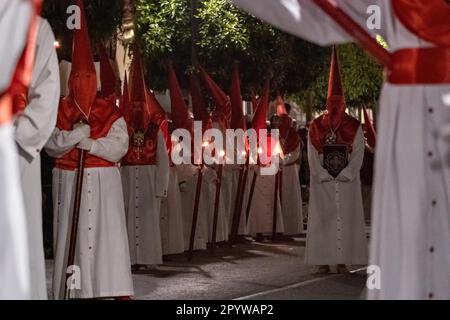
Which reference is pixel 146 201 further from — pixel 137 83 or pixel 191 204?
pixel 191 204

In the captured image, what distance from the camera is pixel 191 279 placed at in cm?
1112

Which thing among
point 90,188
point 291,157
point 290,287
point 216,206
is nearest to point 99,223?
point 90,188

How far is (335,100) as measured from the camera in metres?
11.6

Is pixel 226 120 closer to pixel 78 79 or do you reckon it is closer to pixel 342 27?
pixel 78 79

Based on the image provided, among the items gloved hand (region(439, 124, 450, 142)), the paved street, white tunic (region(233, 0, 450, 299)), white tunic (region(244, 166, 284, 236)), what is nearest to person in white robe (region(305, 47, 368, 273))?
the paved street

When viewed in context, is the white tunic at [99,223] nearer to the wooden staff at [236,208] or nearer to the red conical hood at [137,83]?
the red conical hood at [137,83]

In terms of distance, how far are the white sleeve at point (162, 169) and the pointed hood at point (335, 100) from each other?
209cm

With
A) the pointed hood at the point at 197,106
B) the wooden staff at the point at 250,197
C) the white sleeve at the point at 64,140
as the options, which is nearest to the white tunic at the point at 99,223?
the white sleeve at the point at 64,140

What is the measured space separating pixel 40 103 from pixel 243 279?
5.22 m

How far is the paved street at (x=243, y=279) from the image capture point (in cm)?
962

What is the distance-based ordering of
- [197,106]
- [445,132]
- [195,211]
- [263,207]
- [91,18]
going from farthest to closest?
[263,207] < [197,106] < [195,211] < [91,18] < [445,132]

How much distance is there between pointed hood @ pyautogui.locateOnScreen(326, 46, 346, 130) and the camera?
11.5 m
